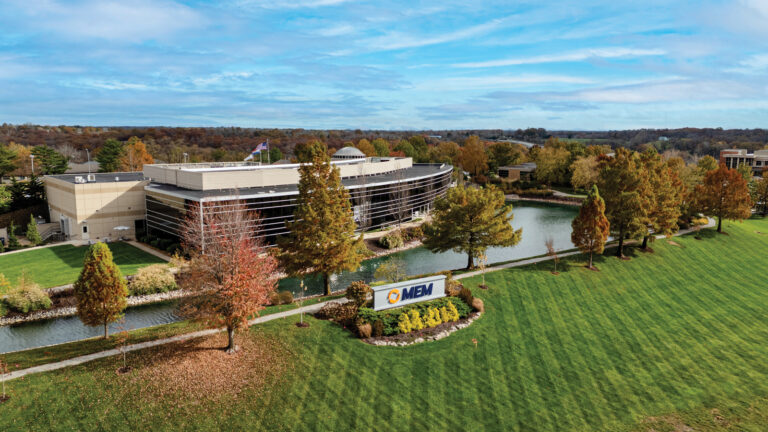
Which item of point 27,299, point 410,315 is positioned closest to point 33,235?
point 27,299

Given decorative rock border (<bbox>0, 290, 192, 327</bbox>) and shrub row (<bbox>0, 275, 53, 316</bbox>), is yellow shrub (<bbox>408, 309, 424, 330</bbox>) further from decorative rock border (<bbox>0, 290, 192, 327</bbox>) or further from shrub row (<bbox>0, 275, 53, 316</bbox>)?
shrub row (<bbox>0, 275, 53, 316</bbox>)

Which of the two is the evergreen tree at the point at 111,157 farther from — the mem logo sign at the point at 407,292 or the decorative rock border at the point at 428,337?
Answer: the decorative rock border at the point at 428,337

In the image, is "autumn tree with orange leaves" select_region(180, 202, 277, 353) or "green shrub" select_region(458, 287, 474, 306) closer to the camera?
"autumn tree with orange leaves" select_region(180, 202, 277, 353)

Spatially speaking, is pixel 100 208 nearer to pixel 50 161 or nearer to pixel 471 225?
pixel 50 161

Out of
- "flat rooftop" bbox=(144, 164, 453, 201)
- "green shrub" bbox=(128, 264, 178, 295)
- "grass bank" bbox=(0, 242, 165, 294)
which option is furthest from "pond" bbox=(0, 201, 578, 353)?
"flat rooftop" bbox=(144, 164, 453, 201)

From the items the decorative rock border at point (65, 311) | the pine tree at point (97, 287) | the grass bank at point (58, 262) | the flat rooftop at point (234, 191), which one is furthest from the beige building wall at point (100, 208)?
the pine tree at point (97, 287)

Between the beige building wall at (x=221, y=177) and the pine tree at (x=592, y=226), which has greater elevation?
the beige building wall at (x=221, y=177)

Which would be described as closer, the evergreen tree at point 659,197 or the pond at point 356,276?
the pond at point 356,276

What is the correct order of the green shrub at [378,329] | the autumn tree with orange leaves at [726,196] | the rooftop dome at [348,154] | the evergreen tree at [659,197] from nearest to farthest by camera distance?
the green shrub at [378,329] → the evergreen tree at [659,197] → the autumn tree with orange leaves at [726,196] → the rooftop dome at [348,154]
